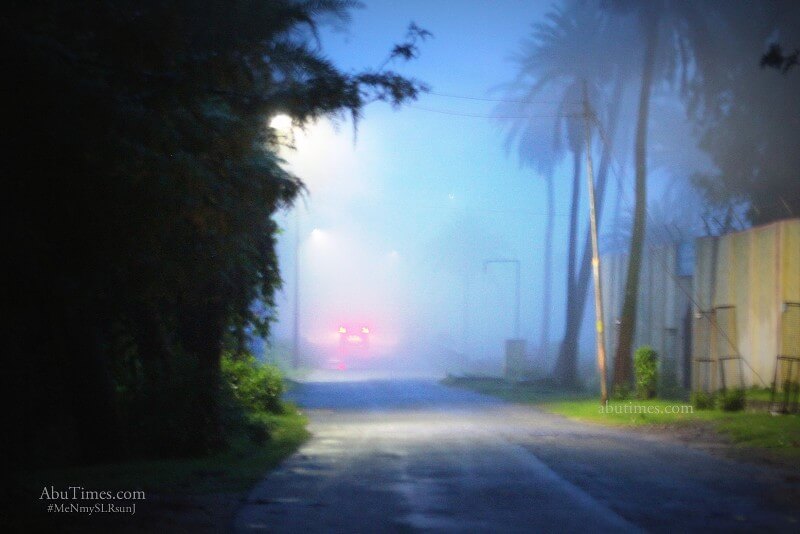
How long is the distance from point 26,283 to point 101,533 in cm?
457

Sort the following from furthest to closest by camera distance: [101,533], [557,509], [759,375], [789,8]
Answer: [789,8] < [759,375] < [557,509] < [101,533]

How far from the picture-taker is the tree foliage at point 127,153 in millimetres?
9633

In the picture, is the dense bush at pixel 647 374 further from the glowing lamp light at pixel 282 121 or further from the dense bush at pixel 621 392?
the glowing lamp light at pixel 282 121


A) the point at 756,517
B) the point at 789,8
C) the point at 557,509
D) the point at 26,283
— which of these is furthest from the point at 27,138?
the point at 789,8

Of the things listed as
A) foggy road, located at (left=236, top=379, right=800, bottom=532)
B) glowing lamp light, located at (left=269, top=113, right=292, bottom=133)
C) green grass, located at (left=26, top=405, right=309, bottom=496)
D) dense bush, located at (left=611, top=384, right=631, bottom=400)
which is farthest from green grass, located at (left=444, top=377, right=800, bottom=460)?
glowing lamp light, located at (left=269, top=113, right=292, bottom=133)

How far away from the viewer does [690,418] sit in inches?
874

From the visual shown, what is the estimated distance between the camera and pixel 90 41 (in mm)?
10203

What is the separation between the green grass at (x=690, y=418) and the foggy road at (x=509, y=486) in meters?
1.41

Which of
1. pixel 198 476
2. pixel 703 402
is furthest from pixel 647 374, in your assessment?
pixel 198 476

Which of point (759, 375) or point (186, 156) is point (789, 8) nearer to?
point (759, 375)

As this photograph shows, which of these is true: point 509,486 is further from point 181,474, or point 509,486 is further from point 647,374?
point 647,374

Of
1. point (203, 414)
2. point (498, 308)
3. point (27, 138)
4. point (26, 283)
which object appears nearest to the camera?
point (27, 138)

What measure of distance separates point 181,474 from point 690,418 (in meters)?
13.4

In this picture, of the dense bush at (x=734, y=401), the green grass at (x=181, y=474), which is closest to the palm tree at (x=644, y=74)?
the dense bush at (x=734, y=401)
